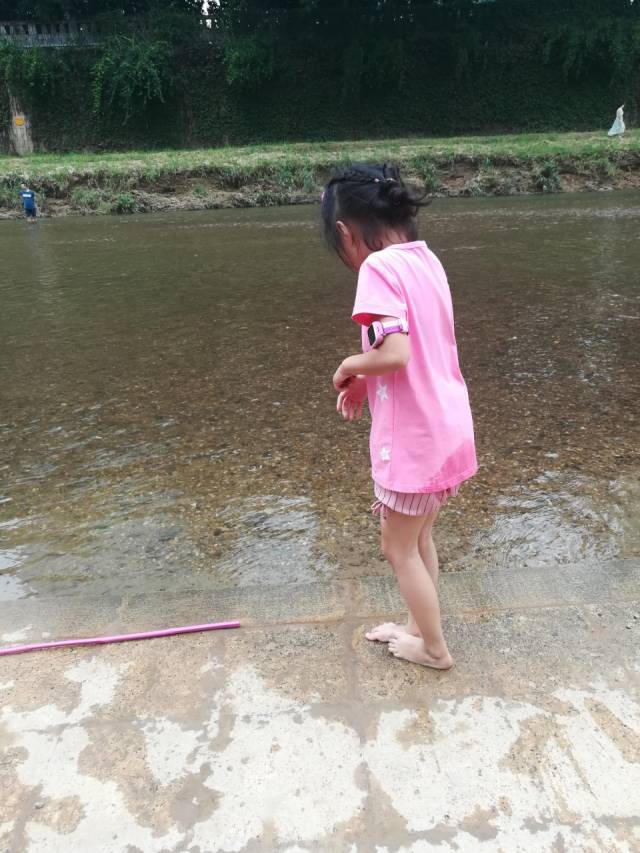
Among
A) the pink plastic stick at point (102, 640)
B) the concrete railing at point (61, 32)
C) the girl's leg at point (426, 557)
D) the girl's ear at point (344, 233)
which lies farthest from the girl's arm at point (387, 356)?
the concrete railing at point (61, 32)

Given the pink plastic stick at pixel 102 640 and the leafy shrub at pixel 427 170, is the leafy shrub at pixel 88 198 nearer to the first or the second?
the leafy shrub at pixel 427 170

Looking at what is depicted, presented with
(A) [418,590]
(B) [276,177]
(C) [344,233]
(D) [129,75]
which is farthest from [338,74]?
(A) [418,590]

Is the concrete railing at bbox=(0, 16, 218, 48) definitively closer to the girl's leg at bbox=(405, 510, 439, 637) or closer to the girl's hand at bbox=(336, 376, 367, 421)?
the girl's hand at bbox=(336, 376, 367, 421)

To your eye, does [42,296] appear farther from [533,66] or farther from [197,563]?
[533,66]

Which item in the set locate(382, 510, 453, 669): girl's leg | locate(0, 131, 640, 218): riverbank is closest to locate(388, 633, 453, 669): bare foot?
locate(382, 510, 453, 669): girl's leg

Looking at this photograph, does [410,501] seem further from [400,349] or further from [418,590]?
[400,349]

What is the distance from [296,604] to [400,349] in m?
1.12

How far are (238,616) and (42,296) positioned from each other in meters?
7.71

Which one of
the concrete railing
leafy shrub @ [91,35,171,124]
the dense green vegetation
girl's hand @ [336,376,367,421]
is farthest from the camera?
the concrete railing

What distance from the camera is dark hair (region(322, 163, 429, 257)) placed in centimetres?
171

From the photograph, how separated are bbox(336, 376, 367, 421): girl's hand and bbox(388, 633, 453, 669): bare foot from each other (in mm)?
715

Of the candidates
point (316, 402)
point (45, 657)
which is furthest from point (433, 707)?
point (316, 402)

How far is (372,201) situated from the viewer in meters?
1.72

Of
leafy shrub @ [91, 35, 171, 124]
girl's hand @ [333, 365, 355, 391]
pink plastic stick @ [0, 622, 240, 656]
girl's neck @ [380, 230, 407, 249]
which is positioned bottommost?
pink plastic stick @ [0, 622, 240, 656]
